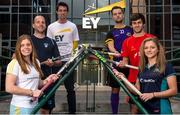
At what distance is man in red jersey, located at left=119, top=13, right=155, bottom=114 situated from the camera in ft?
19.0

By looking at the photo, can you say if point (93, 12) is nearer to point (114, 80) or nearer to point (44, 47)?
point (114, 80)

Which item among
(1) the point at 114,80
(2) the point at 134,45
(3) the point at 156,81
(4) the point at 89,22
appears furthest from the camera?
(4) the point at 89,22

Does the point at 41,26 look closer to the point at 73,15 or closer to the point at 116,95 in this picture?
the point at 116,95

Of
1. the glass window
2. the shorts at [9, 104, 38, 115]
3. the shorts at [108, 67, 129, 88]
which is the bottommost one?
the shorts at [9, 104, 38, 115]

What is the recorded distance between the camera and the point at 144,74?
4449 mm

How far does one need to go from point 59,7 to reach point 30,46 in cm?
233

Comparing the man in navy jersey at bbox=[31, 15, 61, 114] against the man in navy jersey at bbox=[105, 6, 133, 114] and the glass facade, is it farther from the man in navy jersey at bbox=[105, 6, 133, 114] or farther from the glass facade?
the glass facade

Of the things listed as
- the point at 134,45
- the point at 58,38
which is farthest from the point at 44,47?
the point at 134,45

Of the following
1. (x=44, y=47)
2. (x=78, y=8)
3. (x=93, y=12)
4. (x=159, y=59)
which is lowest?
(x=159, y=59)

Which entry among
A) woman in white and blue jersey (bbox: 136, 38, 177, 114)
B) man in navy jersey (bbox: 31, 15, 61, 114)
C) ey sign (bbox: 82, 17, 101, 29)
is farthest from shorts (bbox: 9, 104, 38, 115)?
ey sign (bbox: 82, 17, 101, 29)

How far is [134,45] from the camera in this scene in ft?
19.4

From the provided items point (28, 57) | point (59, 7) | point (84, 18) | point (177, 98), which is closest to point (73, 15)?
point (84, 18)

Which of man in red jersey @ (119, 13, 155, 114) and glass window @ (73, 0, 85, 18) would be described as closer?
man in red jersey @ (119, 13, 155, 114)

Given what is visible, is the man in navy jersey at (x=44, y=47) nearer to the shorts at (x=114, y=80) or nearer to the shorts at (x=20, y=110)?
the shorts at (x=114, y=80)
